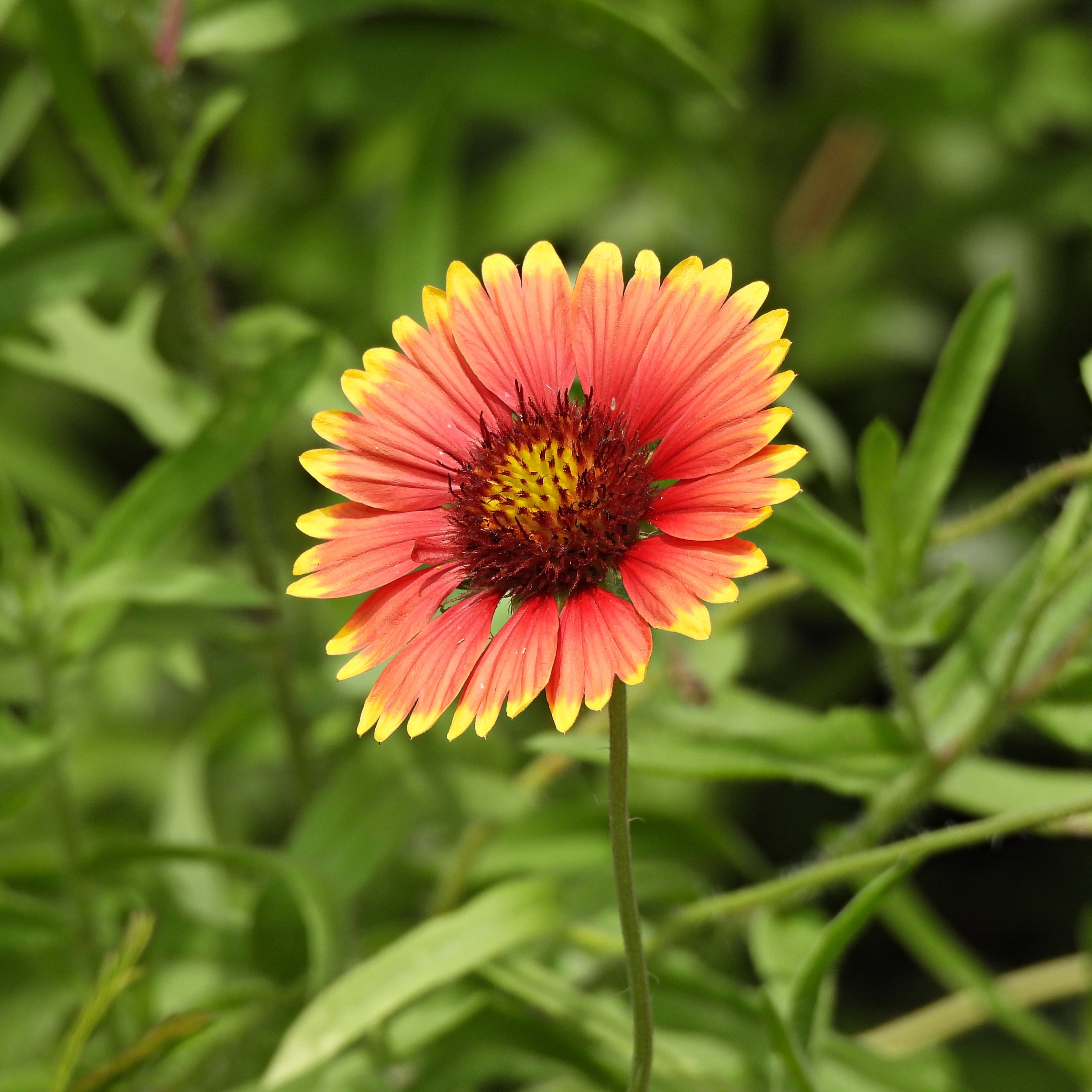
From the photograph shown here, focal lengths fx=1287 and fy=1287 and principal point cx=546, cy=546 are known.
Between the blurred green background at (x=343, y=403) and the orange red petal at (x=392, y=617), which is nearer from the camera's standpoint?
the orange red petal at (x=392, y=617)

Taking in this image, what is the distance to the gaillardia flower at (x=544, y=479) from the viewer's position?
71 centimetres

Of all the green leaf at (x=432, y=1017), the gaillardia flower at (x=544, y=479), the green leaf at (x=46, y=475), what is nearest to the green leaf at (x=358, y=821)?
the green leaf at (x=432, y=1017)

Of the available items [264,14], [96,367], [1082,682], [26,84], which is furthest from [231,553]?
[1082,682]

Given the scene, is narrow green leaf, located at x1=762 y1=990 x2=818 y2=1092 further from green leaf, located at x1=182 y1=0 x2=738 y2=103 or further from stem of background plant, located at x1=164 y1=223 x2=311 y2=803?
green leaf, located at x1=182 y1=0 x2=738 y2=103

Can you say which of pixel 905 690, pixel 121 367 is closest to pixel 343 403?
pixel 121 367

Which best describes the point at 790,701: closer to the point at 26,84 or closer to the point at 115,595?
the point at 115,595

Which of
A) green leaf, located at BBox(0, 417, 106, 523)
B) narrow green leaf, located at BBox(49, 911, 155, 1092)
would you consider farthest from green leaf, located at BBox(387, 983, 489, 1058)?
green leaf, located at BBox(0, 417, 106, 523)

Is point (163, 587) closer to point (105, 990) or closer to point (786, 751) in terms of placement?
point (105, 990)

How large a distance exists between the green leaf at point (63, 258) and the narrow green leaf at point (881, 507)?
68cm

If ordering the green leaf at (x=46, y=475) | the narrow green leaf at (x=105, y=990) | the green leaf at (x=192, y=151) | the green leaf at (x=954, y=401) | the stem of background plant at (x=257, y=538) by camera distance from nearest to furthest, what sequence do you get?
1. the narrow green leaf at (x=105, y=990)
2. the green leaf at (x=954, y=401)
3. the green leaf at (x=192, y=151)
4. the stem of background plant at (x=257, y=538)
5. the green leaf at (x=46, y=475)

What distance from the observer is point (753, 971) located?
161 centimetres

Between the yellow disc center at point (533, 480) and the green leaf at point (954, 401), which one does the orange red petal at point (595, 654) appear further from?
the green leaf at point (954, 401)

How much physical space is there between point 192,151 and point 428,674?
1.87 feet

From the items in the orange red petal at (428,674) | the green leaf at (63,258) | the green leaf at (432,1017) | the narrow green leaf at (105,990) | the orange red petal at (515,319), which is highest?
the green leaf at (63,258)
